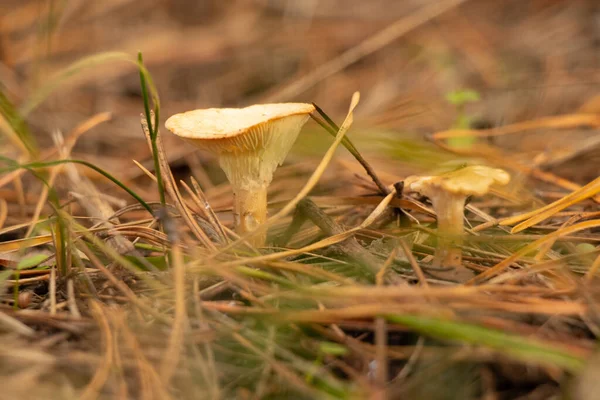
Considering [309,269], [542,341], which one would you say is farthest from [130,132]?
[542,341]

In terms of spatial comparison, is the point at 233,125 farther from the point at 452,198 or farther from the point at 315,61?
the point at 315,61

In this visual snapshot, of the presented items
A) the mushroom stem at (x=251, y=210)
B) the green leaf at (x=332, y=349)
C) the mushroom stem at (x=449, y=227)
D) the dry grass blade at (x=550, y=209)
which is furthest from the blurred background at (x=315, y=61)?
the green leaf at (x=332, y=349)

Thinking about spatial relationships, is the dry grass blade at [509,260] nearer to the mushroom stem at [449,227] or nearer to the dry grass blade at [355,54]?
the mushroom stem at [449,227]

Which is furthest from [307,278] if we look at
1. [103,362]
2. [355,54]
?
[355,54]

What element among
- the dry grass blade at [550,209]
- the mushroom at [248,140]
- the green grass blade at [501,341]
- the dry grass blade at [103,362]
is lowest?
the green grass blade at [501,341]

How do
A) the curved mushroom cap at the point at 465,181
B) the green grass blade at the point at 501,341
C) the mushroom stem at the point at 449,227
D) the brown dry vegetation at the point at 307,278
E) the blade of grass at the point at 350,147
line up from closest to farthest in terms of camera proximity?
the green grass blade at the point at 501,341 < the brown dry vegetation at the point at 307,278 < the curved mushroom cap at the point at 465,181 < the mushroom stem at the point at 449,227 < the blade of grass at the point at 350,147

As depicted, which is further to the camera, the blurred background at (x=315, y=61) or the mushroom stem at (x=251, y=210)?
the blurred background at (x=315, y=61)

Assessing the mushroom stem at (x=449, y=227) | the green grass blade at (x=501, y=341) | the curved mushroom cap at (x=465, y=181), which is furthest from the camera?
the mushroom stem at (x=449, y=227)

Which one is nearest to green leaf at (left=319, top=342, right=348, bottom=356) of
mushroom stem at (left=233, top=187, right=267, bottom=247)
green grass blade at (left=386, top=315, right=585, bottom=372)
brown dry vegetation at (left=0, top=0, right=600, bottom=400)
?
brown dry vegetation at (left=0, top=0, right=600, bottom=400)
